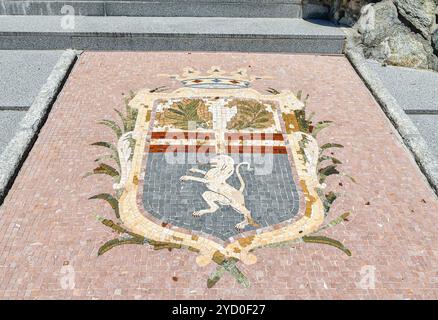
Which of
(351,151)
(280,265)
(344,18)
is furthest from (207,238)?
(344,18)

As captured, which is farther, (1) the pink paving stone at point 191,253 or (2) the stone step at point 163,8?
(2) the stone step at point 163,8

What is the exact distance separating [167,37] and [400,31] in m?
5.31

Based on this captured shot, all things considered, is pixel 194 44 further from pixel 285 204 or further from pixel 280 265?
pixel 280 265

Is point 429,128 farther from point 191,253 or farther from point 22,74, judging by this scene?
point 22,74

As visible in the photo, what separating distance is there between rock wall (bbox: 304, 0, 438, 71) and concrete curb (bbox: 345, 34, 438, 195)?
0.41m

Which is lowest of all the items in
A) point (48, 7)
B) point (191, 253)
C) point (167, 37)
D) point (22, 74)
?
point (191, 253)

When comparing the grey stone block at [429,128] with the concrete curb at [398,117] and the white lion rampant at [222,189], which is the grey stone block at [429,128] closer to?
the concrete curb at [398,117]

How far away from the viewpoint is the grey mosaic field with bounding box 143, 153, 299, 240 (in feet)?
18.9

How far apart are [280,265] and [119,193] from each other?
2.43m

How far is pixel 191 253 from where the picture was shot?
17.3ft

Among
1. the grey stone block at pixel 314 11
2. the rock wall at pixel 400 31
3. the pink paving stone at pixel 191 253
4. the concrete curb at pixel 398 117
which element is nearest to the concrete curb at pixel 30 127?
the pink paving stone at pixel 191 253

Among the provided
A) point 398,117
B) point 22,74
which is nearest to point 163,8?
point 22,74

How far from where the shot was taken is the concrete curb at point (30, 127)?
20.6ft

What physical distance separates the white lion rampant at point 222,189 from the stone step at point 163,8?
5.87 m
